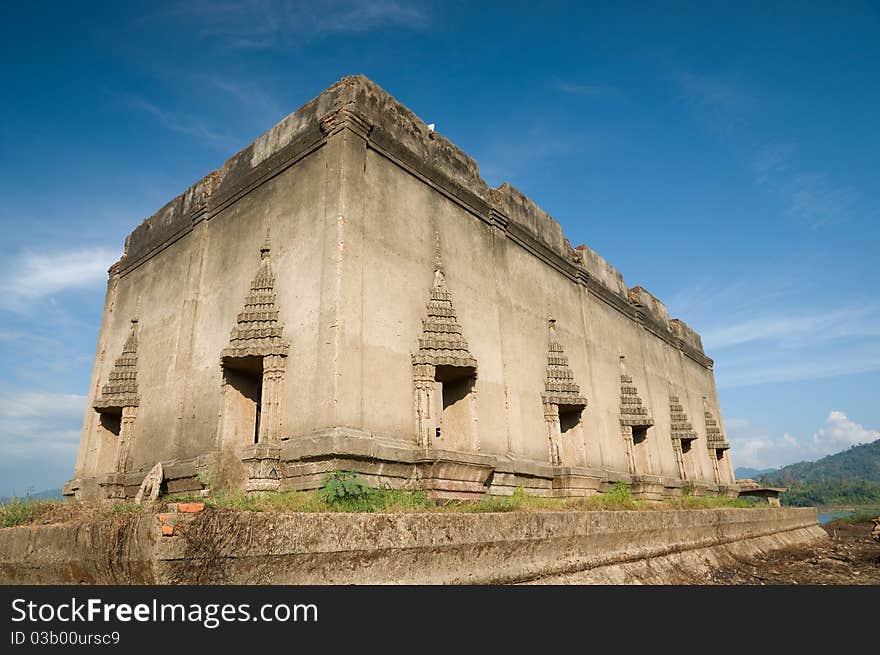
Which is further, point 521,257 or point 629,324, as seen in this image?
point 629,324

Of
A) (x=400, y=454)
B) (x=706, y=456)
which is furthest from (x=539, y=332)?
(x=706, y=456)

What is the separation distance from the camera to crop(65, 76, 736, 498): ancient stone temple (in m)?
7.54

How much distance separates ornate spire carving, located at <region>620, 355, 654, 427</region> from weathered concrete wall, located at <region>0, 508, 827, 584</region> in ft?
24.0

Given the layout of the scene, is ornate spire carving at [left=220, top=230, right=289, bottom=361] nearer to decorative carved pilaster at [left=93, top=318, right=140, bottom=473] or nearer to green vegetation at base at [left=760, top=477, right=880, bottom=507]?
decorative carved pilaster at [left=93, top=318, right=140, bottom=473]

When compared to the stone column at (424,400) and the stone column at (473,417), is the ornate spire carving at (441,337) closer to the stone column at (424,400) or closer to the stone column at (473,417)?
the stone column at (424,400)

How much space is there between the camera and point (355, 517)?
4.42m

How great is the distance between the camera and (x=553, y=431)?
1104cm

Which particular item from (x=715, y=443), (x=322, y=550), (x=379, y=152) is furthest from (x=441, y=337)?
(x=715, y=443)

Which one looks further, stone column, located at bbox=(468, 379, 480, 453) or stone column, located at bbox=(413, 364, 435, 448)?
stone column, located at bbox=(468, 379, 480, 453)

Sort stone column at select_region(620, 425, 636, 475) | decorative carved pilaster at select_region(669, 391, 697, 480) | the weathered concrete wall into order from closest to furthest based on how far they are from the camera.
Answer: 1. the weathered concrete wall
2. stone column at select_region(620, 425, 636, 475)
3. decorative carved pilaster at select_region(669, 391, 697, 480)

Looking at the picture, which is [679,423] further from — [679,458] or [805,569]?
[805,569]

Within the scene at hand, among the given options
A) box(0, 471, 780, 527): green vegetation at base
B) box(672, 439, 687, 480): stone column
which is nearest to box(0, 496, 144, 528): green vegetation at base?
box(0, 471, 780, 527): green vegetation at base

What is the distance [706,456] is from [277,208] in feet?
54.7
